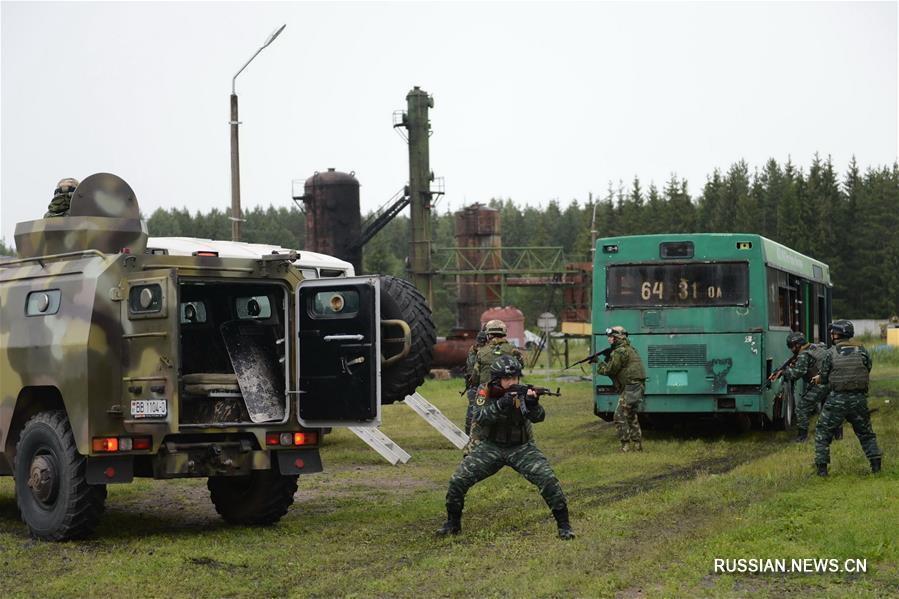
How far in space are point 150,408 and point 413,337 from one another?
2.68m

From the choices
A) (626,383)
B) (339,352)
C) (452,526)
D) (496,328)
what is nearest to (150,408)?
(339,352)

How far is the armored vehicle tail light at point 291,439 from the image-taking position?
1245 cm

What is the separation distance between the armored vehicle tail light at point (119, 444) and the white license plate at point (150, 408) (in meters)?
0.30

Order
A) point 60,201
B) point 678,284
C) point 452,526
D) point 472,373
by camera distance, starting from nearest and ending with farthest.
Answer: point 452,526, point 60,201, point 472,373, point 678,284

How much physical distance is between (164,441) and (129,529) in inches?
63.9

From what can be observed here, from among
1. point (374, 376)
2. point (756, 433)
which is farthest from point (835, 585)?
point (756, 433)

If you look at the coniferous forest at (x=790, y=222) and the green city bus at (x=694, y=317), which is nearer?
the green city bus at (x=694, y=317)

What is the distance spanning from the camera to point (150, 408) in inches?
457

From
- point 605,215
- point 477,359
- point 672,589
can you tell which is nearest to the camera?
point 672,589

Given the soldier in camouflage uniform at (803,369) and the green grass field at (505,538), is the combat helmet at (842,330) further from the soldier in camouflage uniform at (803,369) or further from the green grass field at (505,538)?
the soldier in camouflage uniform at (803,369)

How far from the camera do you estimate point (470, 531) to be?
12.1 meters

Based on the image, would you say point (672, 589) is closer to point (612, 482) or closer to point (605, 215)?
point (612, 482)

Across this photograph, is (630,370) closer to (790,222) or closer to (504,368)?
(504,368)

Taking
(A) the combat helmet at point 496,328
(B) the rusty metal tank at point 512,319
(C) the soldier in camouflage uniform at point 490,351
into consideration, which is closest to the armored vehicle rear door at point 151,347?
(C) the soldier in camouflage uniform at point 490,351
